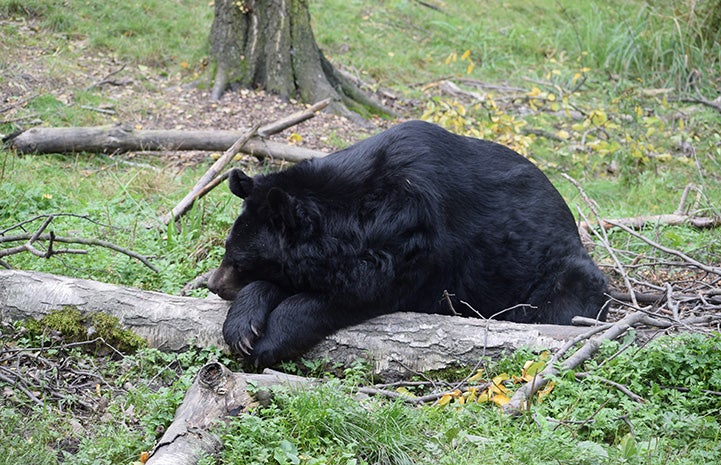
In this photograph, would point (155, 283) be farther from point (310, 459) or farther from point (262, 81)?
point (262, 81)

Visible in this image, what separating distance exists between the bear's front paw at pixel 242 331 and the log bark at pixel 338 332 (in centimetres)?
15

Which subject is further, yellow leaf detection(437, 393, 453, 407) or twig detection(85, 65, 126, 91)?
twig detection(85, 65, 126, 91)

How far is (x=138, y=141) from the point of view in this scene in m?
8.94

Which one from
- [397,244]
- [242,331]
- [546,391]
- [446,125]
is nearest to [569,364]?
[546,391]

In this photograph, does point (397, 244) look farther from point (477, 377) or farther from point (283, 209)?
point (477, 377)

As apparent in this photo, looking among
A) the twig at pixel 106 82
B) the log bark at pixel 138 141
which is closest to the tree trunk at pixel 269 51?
the twig at pixel 106 82

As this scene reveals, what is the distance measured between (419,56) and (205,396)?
11.6 m

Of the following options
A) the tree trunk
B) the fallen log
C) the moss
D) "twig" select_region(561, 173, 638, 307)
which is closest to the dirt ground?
the tree trunk

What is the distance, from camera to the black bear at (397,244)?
16.5ft

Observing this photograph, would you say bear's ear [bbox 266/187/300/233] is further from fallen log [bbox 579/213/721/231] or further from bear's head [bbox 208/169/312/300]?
fallen log [bbox 579/213/721/231]

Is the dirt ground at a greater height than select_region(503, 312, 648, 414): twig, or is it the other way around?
select_region(503, 312, 648, 414): twig

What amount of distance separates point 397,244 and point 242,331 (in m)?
1.13

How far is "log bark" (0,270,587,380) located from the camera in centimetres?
480

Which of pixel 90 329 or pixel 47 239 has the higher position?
pixel 47 239
